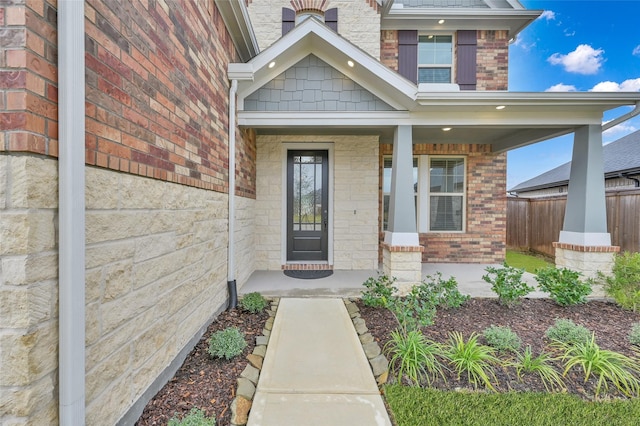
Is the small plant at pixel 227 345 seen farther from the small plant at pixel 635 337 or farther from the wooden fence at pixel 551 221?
the wooden fence at pixel 551 221

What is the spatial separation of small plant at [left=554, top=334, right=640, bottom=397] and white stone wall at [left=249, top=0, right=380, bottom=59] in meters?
6.23

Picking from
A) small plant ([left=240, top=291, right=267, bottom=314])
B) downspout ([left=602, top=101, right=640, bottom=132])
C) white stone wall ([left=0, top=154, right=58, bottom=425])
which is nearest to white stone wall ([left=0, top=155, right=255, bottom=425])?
white stone wall ([left=0, top=154, right=58, bottom=425])

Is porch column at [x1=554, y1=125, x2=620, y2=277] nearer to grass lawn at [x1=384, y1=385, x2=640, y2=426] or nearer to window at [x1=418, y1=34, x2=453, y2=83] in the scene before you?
grass lawn at [x1=384, y1=385, x2=640, y2=426]

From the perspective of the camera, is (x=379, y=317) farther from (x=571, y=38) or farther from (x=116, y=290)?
(x=571, y=38)

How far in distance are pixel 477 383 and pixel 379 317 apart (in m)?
1.39

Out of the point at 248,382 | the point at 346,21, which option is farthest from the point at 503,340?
the point at 346,21

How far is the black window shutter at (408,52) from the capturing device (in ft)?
22.2

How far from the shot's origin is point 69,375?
4.49 ft

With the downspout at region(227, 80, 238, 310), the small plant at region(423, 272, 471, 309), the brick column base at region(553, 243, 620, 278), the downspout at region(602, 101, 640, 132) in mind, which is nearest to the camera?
the small plant at region(423, 272, 471, 309)

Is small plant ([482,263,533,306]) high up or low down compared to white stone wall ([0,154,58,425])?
down

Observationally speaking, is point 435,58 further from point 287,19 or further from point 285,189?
point 285,189

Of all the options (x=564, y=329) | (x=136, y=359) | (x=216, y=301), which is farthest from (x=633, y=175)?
(x=136, y=359)

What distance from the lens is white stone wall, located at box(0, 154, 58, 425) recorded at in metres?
1.21

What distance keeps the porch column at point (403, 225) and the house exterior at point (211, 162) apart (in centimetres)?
3
